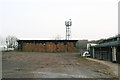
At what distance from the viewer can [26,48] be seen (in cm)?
7275

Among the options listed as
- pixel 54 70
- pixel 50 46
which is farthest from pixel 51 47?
pixel 54 70

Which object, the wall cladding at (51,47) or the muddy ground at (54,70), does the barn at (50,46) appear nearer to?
the wall cladding at (51,47)

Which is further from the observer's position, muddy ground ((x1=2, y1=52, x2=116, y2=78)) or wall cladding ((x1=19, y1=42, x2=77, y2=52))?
wall cladding ((x1=19, y1=42, x2=77, y2=52))

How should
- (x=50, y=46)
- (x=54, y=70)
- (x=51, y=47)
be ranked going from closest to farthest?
(x=54, y=70), (x=50, y=46), (x=51, y=47)

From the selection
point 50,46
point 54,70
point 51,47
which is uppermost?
point 50,46

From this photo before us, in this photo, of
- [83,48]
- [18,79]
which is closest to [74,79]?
[18,79]

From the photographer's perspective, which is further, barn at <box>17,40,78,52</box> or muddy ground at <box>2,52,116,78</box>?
barn at <box>17,40,78,52</box>

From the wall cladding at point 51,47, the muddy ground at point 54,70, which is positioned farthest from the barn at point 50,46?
the muddy ground at point 54,70

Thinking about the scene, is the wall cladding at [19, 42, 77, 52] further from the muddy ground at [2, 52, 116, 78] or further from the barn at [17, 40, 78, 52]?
the muddy ground at [2, 52, 116, 78]

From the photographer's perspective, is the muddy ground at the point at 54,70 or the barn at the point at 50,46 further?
the barn at the point at 50,46

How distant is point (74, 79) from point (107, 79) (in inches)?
77.9

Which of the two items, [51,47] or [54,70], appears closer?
[54,70]

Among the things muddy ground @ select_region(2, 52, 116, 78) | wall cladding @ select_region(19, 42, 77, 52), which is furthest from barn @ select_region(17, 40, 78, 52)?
muddy ground @ select_region(2, 52, 116, 78)

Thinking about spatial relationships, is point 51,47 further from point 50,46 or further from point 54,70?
point 54,70
